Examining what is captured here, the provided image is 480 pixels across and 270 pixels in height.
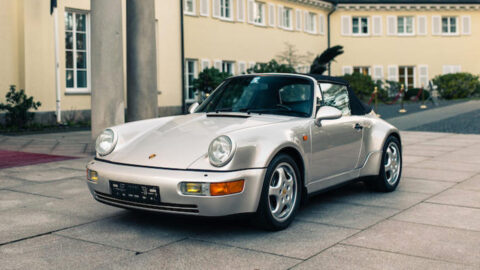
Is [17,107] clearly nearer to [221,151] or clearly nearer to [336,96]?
[336,96]

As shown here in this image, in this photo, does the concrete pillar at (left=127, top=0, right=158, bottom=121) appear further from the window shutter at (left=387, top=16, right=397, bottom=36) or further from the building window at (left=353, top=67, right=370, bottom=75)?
the window shutter at (left=387, top=16, right=397, bottom=36)

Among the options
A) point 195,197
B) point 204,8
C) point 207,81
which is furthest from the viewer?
point 204,8

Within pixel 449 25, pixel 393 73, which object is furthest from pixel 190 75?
pixel 449 25

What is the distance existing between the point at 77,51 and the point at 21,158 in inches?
387

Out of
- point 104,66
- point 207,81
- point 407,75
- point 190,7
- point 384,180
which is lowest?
point 384,180

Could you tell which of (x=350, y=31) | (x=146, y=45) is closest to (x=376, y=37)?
(x=350, y=31)

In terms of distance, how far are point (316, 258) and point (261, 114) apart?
1774 mm

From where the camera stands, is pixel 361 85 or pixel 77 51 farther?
pixel 361 85

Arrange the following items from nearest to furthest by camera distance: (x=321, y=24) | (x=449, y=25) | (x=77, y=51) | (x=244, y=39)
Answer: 1. (x=77, y=51)
2. (x=244, y=39)
3. (x=321, y=24)
4. (x=449, y=25)

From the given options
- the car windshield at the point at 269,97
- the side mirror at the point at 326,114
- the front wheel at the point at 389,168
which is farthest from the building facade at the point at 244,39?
the side mirror at the point at 326,114

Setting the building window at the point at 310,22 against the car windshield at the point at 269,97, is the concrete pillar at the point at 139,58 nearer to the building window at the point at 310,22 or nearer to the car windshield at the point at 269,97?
the car windshield at the point at 269,97

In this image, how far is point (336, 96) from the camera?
20.9ft

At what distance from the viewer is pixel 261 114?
562 centimetres

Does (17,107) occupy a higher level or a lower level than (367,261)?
higher
